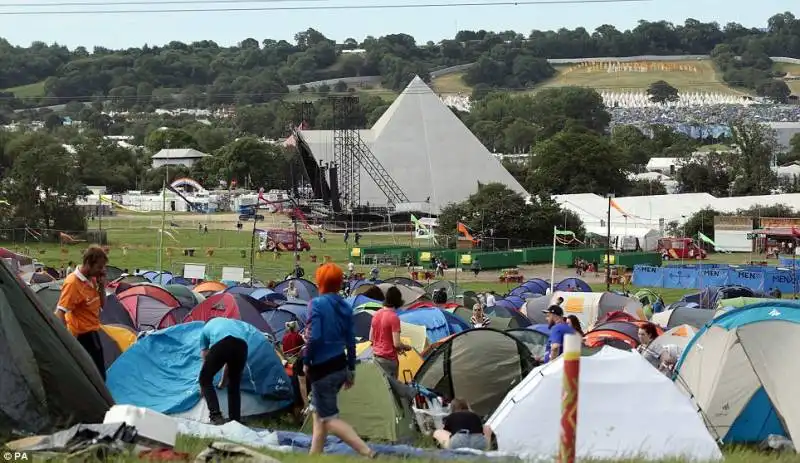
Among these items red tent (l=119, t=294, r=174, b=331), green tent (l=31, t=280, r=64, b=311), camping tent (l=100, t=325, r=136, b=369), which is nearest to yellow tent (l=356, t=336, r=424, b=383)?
camping tent (l=100, t=325, r=136, b=369)

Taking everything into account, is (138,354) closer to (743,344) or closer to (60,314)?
(60,314)

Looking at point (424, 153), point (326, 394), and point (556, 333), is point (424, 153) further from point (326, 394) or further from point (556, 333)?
point (326, 394)

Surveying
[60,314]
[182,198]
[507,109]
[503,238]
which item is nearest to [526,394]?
[60,314]

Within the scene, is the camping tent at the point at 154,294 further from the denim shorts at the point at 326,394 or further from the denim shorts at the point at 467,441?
the denim shorts at the point at 326,394

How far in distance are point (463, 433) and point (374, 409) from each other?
5.36ft

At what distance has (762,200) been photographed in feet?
234

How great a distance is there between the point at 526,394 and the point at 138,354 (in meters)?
3.55

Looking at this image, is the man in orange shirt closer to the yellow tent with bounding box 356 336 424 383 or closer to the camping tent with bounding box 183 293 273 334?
the yellow tent with bounding box 356 336 424 383

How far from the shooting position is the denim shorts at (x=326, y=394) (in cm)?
767

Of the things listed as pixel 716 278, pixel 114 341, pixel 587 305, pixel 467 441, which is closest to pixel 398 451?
pixel 467 441

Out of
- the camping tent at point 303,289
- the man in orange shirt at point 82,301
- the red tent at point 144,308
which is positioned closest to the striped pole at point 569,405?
the man in orange shirt at point 82,301

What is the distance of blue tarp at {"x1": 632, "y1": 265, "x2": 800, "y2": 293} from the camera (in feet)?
124

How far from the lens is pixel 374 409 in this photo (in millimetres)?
10352

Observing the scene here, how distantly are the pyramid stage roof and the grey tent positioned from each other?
79.5 m
